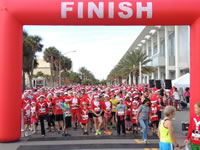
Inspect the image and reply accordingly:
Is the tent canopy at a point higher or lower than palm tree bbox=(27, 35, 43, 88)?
lower

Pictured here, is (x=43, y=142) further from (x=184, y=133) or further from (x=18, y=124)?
(x=184, y=133)

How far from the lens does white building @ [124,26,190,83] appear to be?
3161 centimetres

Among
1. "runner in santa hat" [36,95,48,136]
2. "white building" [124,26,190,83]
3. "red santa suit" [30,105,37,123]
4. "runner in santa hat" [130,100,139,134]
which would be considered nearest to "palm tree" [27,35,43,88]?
"white building" [124,26,190,83]

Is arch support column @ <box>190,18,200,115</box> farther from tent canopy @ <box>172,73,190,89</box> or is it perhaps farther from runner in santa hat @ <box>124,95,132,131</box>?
tent canopy @ <box>172,73,190,89</box>

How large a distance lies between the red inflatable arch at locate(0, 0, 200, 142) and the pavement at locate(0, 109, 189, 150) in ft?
2.16

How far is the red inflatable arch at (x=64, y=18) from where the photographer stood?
8.63m

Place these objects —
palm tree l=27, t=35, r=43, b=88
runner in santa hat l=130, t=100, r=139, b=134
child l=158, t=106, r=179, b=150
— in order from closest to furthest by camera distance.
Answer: child l=158, t=106, r=179, b=150 < runner in santa hat l=130, t=100, r=139, b=134 < palm tree l=27, t=35, r=43, b=88

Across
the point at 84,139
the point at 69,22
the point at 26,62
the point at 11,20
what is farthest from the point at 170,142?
the point at 26,62

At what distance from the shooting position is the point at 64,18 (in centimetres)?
880

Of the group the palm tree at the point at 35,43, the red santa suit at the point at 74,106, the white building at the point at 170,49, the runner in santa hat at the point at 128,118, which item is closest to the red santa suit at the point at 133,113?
the runner in santa hat at the point at 128,118

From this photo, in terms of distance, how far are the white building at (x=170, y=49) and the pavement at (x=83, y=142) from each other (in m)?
22.8

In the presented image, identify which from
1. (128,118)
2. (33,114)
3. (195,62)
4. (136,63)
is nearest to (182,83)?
(128,118)

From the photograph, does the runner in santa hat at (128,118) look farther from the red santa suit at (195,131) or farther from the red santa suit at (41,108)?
the red santa suit at (195,131)

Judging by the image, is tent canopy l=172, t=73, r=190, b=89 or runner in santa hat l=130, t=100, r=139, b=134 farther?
tent canopy l=172, t=73, r=190, b=89
